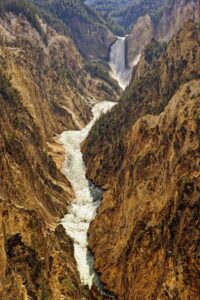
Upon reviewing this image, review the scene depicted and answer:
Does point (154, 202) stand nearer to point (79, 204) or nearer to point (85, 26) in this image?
point (79, 204)

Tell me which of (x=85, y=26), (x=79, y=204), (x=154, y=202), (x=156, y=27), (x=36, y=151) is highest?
(x=85, y=26)

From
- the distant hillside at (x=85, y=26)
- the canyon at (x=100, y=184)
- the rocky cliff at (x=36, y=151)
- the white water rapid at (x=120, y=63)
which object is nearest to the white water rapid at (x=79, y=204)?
the canyon at (x=100, y=184)

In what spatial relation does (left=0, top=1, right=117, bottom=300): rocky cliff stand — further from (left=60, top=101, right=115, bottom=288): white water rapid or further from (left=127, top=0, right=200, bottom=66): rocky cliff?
(left=127, top=0, right=200, bottom=66): rocky cliff

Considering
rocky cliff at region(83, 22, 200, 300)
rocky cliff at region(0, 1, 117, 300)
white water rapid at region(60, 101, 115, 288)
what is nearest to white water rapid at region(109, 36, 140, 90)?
rocky cliff at region(0, 1, 117, 300)

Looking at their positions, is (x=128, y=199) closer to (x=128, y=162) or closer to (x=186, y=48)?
(x=128, y=162)

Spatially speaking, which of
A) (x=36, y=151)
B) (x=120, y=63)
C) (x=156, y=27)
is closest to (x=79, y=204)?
(x=36, y=151)

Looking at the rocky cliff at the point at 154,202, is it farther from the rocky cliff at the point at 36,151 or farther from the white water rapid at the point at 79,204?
the rocky cliff at the point at 36,151
